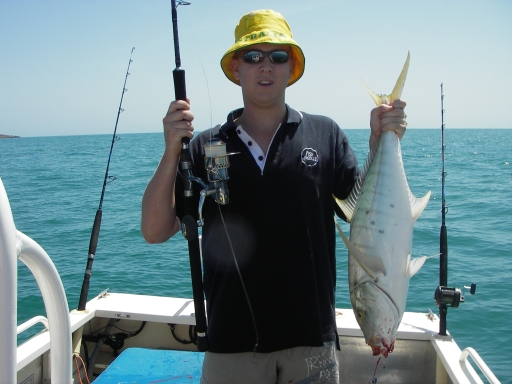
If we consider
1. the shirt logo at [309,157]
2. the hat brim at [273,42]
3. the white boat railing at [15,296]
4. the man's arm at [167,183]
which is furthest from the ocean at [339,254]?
the white boat railing at [15,296]

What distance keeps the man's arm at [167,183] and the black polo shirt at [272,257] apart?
7.2 inches

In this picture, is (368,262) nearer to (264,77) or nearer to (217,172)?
(217,172)

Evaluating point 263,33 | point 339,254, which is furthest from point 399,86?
point 339,254

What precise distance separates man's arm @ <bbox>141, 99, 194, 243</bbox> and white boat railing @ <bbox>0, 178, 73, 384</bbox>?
0.68m

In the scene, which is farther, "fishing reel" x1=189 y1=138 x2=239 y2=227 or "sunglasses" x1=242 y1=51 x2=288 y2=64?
"sunglasses" x1=242 y1=51 x2=288 y2=64

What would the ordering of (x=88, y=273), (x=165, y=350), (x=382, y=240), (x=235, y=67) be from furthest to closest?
(x=88, y=273)
(x=165, y=350)
(x=235, y=67)
(x=382, y=240)

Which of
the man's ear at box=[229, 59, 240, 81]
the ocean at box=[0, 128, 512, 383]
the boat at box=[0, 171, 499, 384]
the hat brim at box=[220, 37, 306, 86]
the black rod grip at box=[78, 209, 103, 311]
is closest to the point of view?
the hat brim at box=[220, 37, 306, 86]

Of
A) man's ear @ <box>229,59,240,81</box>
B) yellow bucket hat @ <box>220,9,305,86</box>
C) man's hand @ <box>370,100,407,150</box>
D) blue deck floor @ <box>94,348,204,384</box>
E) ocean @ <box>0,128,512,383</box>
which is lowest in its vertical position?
ocean @ <box>0,128,512,383</box>

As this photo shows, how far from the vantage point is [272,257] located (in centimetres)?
185

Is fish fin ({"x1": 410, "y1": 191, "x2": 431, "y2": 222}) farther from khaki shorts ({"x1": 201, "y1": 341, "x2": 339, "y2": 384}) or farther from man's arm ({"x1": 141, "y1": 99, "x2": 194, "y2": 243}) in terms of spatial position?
man's arm ({"x1": 141, "y1": 99, "x2": 194, "y2": 243})

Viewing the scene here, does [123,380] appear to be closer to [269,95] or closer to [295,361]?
[295,361]

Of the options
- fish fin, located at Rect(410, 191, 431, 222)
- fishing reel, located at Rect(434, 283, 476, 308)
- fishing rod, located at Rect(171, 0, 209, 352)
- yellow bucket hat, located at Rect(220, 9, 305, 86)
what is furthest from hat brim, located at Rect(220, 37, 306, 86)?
fishing reel, located at Rect(434, 283, 476, 308)

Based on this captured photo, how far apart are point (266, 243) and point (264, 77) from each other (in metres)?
0.67

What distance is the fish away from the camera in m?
1.80
